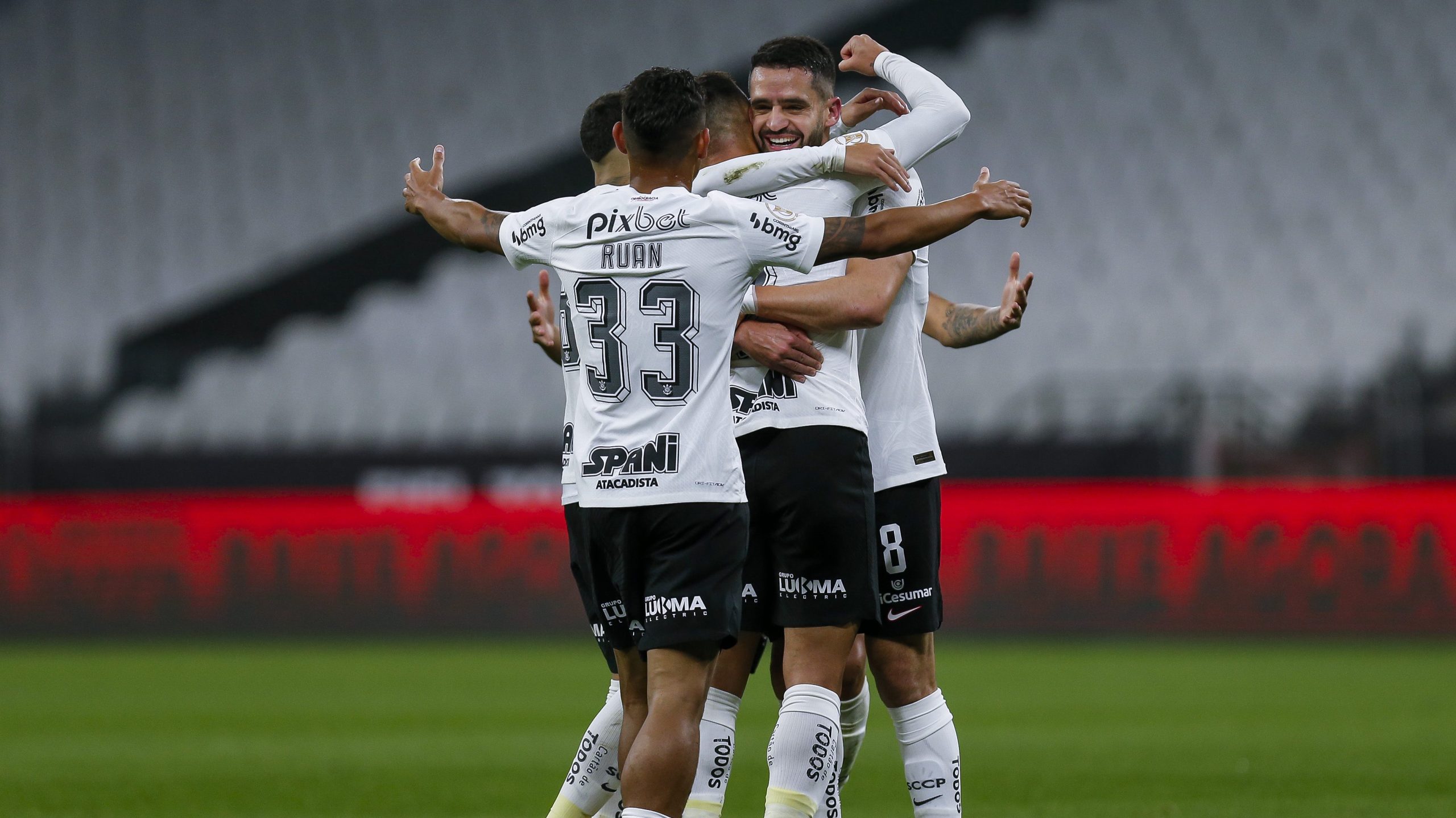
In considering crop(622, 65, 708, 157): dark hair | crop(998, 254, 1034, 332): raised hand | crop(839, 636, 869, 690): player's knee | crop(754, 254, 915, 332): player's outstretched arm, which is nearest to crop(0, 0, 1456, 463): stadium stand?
crop(839, 636, 869, 690): player's knee

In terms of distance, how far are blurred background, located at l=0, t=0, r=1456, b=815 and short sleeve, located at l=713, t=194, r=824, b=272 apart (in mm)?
4040

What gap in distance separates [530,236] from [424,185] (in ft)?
1.75

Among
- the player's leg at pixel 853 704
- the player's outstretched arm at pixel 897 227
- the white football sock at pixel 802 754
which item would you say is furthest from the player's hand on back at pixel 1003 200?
the player's leg at pixel 853 704

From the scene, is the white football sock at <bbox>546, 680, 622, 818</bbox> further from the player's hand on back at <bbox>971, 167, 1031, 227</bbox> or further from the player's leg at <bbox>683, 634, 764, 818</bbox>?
the player's hand on back at <bbox>971, 167, 1031, 227</bbox>

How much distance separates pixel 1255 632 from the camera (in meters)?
12.7

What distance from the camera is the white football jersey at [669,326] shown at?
139 inches

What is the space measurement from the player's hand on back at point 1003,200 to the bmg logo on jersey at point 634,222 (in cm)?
69

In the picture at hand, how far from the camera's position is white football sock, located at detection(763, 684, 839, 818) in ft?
12.5

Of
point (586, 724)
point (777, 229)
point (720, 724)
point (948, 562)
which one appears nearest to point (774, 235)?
point (777, 229)

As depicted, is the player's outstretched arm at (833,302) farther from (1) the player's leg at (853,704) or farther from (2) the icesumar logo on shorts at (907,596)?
(1) the player's leg at (853,704)

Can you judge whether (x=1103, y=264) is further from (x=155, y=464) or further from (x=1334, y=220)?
(x=155, y=464)

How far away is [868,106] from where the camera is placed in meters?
4.44

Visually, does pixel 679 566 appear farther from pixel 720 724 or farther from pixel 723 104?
pixel 723 104

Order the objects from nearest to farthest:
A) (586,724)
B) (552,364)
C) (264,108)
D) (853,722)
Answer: (853,722), (586,724), (552,364), (264,108)
